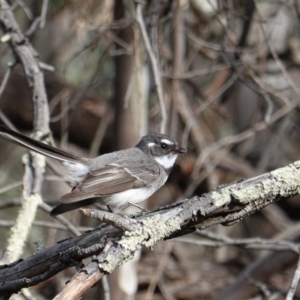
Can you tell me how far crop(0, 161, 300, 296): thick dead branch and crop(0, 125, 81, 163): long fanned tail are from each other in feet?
2.47

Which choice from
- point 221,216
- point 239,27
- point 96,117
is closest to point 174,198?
point 96,117

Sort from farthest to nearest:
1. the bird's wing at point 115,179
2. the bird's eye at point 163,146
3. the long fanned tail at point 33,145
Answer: the bird's eye at point 163,146 → the bird's wing at point 115,179 → the long fanned tail at point 33,145

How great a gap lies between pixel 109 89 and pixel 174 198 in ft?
5.20

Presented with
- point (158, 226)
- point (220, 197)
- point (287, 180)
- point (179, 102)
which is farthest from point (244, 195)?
point (179, 102)

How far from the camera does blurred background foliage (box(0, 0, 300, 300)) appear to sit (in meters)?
5.23

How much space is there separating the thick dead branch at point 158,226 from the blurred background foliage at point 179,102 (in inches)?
78.6

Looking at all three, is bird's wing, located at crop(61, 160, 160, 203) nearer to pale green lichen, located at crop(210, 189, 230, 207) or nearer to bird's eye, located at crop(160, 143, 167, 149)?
bird's eye, located at crop(160, 143, 167, 149)

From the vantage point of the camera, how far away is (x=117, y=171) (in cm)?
418

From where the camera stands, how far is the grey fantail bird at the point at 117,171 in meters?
3.53

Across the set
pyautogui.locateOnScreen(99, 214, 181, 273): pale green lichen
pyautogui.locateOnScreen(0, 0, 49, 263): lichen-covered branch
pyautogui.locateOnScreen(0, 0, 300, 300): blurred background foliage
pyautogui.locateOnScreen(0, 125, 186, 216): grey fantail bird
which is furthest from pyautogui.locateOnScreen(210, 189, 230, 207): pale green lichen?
pyautogui.locateOnScreen(0, 0, 300, 300): blurred background foliage

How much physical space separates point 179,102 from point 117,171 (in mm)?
1967

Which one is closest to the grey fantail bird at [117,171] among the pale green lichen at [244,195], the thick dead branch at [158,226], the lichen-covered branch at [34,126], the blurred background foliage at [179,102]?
the lichen-covered branch at [34,126]

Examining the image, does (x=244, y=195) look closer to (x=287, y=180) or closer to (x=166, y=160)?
(x=287, y=180)

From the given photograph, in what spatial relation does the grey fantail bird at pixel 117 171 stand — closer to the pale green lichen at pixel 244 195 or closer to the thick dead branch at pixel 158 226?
the thick dead branch at pixel 158 226
